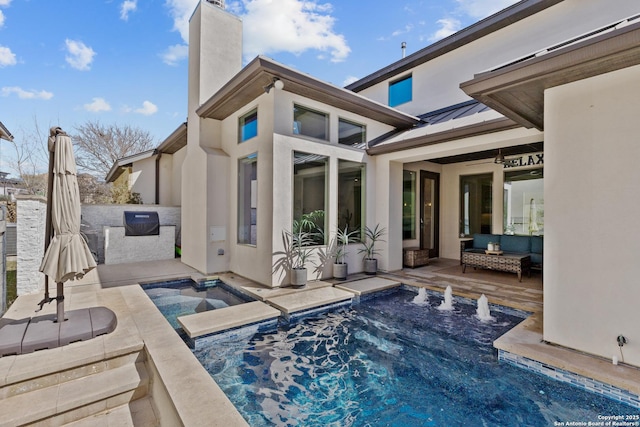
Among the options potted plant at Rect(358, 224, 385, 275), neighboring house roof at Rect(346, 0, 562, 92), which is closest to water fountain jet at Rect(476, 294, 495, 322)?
potted plant at Rect(358, 224, 385, 275)

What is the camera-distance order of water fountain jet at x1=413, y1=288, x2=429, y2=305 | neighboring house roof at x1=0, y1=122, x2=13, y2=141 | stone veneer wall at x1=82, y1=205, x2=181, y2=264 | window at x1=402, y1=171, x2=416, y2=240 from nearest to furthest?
neighboring house roof at x1=0, y1=122, x2=13, y2=141 → water fountain jet at x1=413, y1=288, x2=429, y2=305 → window at x1=402, y1=171, x2=416, y2=240 → stone veneer wall at x1=82, y1=205, x2=181, y2=264

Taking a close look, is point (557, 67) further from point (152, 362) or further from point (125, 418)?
point (125, 418)

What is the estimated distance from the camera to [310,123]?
7.28m

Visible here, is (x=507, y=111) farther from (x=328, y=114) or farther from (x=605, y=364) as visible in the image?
(x=328, y=114)

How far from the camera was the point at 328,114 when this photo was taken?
7582mm

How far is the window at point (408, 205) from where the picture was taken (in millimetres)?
9625

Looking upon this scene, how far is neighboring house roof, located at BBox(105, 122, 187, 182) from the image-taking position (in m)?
10.7

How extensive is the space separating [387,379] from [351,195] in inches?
208

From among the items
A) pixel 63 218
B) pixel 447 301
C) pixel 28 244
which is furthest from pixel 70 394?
pixel 447 301

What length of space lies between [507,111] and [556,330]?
3.11 metres

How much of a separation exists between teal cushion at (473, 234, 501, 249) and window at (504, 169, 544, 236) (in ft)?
3.40

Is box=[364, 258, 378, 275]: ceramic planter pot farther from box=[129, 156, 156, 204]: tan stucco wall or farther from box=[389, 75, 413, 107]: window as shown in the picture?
box=[129, 156, 156, 204]: tan stucco wall

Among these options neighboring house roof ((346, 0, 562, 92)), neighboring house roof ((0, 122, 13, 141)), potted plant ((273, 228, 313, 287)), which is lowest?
potted plant ((273, 228, 313, 287))

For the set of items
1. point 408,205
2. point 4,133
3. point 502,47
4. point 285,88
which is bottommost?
point 408,205
